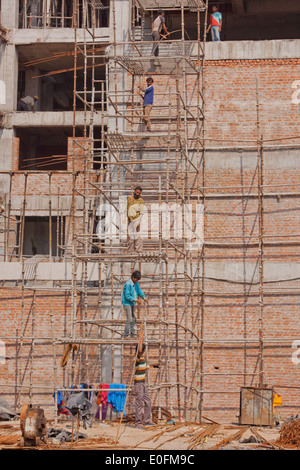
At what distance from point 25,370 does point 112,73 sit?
8.16 meters

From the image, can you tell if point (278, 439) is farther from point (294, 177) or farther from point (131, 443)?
point (294, 177)

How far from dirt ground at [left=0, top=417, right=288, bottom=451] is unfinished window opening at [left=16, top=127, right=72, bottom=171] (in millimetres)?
13752

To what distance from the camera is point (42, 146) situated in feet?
108

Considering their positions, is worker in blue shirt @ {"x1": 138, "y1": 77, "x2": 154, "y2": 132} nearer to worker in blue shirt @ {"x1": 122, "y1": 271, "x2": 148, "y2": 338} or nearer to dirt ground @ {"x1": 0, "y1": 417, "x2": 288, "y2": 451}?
worker in blue shirt @ {"x1": 122, "y1": 271, "x2": 148, "y2": 338}

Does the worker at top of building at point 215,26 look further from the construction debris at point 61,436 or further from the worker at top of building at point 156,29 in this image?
the construction debris at point 61,436

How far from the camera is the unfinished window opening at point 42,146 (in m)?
30.4

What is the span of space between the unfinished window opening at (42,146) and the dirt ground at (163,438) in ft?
45.1

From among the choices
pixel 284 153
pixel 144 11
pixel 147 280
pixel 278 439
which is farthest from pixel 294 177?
pixel 278 439

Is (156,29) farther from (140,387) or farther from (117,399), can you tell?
(140,387)

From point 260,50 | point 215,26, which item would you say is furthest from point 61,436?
point 215,26

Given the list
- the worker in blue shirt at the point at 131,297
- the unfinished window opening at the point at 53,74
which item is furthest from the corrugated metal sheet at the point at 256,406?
the unfinished window opening at the point at 53,74

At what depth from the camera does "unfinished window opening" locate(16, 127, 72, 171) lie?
3041 cm

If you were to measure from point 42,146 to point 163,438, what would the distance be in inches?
733

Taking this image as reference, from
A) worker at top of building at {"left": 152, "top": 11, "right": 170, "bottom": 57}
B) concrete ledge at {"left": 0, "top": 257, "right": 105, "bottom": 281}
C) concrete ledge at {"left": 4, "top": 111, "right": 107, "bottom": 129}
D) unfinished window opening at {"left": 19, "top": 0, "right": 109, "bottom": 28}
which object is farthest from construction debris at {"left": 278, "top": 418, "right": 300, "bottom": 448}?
unfinished window opening at {"left": 19, "top": 0, "right": 109, "bottom": 28}
